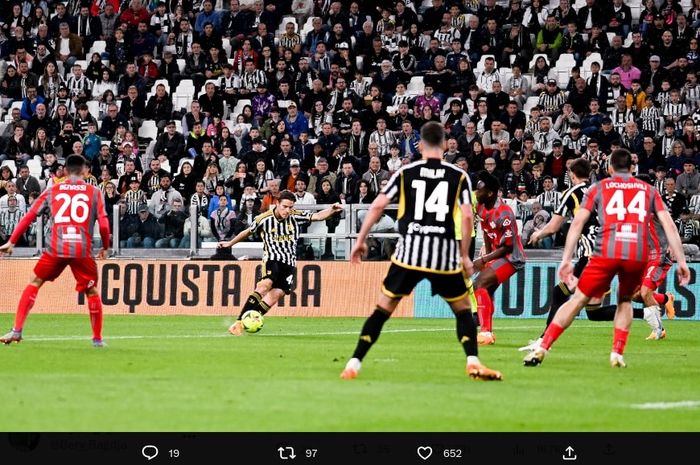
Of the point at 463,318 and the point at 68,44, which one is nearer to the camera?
the point at 463,318

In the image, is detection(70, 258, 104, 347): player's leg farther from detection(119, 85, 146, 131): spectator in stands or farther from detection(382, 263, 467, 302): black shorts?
detection(119, 85, 146, 131): spectator in stands

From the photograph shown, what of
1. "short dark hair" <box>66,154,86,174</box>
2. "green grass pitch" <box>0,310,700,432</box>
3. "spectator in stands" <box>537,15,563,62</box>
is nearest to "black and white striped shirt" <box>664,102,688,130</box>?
"spectator in stands" <box>537,15,563,62</box>

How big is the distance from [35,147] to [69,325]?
36.9ft

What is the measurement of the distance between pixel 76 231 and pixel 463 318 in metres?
5.68

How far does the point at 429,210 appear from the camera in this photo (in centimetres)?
1109

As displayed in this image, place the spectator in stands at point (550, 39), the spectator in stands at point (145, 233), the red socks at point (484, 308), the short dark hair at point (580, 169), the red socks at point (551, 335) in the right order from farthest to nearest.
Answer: the spectator in stands at point (550, 39) → the spectator in stands at point (145, 233) → the red socks at point (484, 308) → the short dark hair at point (580, 169) → the red socks at point (551, 335)

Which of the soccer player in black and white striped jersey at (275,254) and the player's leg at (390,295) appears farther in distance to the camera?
the soccer player in black and white striped jersey at (275,254)

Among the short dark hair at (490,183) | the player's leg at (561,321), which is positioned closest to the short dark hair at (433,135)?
the player's leg at (561,321)

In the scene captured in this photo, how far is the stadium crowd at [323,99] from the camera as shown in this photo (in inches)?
1034

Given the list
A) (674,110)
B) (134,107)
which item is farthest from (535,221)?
(134,107)

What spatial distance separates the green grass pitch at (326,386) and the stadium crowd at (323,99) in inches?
333

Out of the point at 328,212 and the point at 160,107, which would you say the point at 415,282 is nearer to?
the point at 328,212

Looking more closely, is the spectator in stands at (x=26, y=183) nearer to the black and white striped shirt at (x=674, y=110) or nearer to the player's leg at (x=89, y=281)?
the player's leg at (x=89, y=281)

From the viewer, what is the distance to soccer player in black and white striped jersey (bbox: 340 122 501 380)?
11.0 meters
